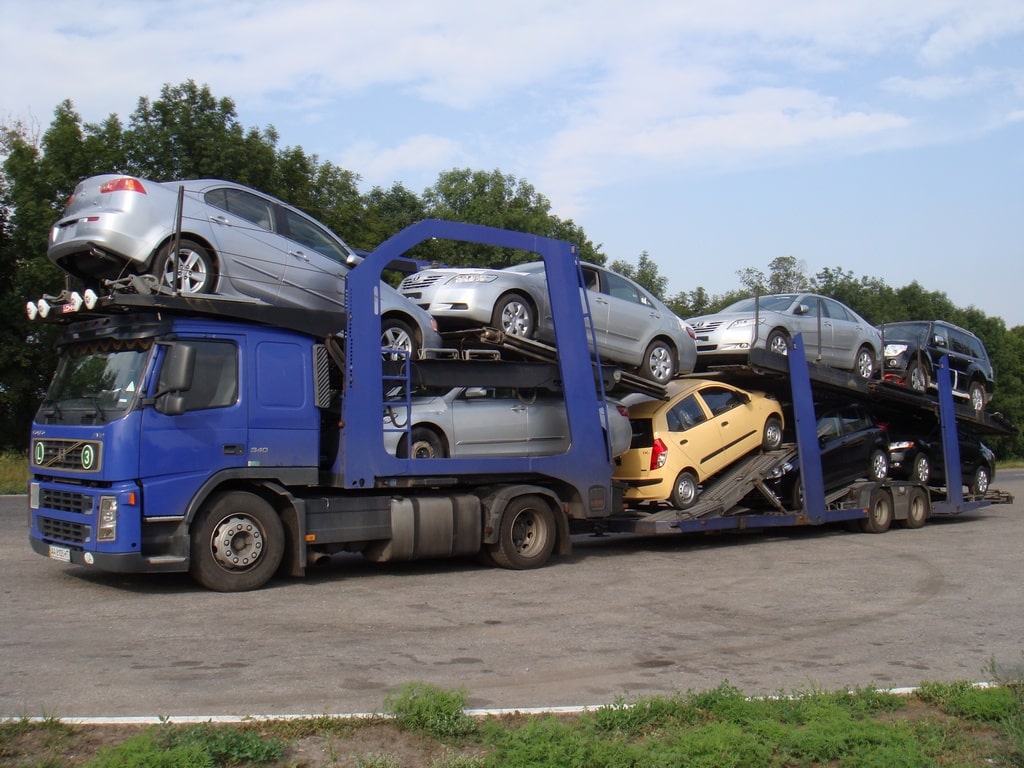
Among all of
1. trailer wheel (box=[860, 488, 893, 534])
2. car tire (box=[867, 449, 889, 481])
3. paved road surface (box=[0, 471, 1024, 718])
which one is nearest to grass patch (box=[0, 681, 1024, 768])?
paved road surface (box=[0, 471, 1024, 718])

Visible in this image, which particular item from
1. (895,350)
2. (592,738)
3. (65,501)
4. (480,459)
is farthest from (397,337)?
(895,350)

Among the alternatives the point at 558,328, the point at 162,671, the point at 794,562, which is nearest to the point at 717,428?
the point at 794,562

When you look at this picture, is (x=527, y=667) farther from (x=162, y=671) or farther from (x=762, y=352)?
(x=762, y=352)

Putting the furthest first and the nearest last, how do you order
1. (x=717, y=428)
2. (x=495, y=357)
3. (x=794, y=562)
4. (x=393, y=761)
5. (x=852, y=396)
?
(x=852, y=396) → (x=717, y=428) → (x=794, y=562) → (x=495, y=357) → (x=393, y=761)

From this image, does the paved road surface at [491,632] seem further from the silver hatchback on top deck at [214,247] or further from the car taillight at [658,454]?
the silver hatchback on top deck at [214,247]

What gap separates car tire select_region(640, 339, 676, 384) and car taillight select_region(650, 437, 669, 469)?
2.83ft

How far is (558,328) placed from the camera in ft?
37.9

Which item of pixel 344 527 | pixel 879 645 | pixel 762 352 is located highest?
Answer: pixel 762 352

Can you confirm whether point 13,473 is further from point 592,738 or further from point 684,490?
point 592,738

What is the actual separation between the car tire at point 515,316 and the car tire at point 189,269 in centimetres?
317

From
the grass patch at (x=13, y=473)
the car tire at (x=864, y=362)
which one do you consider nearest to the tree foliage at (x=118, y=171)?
the grass patch at (x=13, y=473)

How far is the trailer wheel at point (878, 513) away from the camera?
15.5 metres

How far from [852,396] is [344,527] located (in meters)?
9.27

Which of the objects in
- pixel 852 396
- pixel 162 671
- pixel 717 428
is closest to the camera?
pixel 162 671
